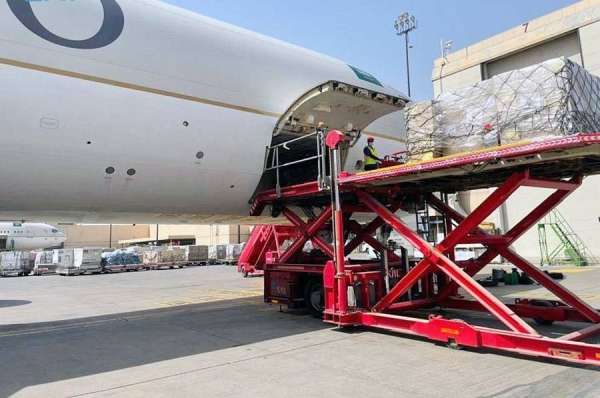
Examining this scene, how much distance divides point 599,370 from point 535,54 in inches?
1102

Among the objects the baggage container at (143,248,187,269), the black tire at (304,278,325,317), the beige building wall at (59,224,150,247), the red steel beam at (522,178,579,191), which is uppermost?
the beige building wall at (59,224,150,247)

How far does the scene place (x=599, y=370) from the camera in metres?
5.98

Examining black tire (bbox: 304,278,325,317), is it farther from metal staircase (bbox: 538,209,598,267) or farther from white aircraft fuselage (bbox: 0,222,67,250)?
white aircraft fuselage (bbox: 0,222,67,250)

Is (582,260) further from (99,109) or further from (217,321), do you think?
(99,109)

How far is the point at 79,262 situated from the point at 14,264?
721 centimetres

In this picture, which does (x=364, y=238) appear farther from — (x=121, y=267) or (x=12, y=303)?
(x=121, y=267)

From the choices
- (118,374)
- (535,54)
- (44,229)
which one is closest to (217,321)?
(118,374)

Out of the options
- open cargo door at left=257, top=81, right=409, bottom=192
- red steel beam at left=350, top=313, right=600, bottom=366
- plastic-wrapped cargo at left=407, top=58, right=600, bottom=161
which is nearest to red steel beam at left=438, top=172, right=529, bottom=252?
plastic-wrapped cargo at left=407, top=58, right=600, bottom=161

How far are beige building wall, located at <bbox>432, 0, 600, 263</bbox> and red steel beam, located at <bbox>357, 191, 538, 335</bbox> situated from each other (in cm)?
2344

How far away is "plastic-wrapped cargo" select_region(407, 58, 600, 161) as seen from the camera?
6434 mm

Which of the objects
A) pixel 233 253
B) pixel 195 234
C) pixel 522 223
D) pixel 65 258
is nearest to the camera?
pixel 522 223

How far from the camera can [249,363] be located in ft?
22.1

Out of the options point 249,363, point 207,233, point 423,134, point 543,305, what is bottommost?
point 249,363

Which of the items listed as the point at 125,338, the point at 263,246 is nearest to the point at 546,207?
the point at 125,338
